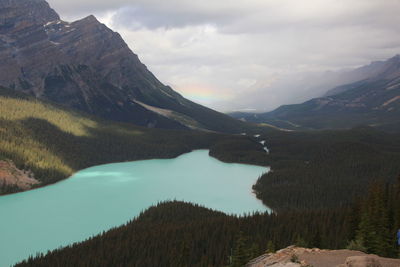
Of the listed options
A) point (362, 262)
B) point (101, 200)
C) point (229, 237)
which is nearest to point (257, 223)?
point (229, 237)

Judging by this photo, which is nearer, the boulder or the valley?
the boulder

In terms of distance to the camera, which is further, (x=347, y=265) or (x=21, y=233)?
(x=21, y=233)

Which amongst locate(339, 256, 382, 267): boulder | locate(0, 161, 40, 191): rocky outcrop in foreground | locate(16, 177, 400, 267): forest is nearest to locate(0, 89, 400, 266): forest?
locate(16, 177, 400, 267): forest

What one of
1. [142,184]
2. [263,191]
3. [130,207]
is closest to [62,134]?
[142,184]

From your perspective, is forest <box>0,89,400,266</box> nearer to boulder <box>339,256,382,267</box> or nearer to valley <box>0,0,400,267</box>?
valley <box>0,0,400,267</box>

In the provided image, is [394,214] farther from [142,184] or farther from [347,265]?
[142,184]

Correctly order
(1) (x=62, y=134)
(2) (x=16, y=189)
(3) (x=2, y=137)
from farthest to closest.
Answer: (1) (x=62, y=134)
(3) (x=2, y=137)
(2) (x=16, y=189)

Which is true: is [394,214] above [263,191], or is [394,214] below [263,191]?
above
